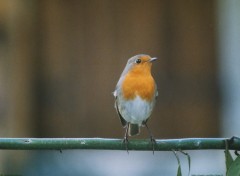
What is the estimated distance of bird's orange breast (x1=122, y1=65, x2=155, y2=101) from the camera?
292 cm

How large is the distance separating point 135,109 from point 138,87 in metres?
0.10

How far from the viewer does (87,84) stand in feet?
19.4

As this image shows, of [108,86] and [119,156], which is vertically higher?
[108,86]

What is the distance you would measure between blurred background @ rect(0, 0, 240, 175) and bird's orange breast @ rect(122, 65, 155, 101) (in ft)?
9.06

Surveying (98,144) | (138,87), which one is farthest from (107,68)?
(98,144)

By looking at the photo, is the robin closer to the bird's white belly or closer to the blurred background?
the bird's white belly

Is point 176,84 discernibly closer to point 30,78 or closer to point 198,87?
point 198,87

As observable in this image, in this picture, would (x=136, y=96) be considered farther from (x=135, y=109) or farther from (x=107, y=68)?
(x=107, y=68)

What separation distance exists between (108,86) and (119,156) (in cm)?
63

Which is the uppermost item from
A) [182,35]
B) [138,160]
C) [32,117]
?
[182,35]

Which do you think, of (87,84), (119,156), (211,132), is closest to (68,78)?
(87,84)

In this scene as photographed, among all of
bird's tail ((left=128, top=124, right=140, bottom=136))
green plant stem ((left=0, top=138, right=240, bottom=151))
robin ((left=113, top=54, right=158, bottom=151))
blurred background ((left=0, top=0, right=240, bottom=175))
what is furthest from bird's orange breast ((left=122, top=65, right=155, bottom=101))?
blurred background ((left=0, top=0, right=240, bottom=175))

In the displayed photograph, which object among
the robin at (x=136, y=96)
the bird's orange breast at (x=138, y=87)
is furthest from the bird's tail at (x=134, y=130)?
the bird's orange breast at (x=138, y=87)

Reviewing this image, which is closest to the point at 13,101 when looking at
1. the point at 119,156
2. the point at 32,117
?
the point at 32,117
